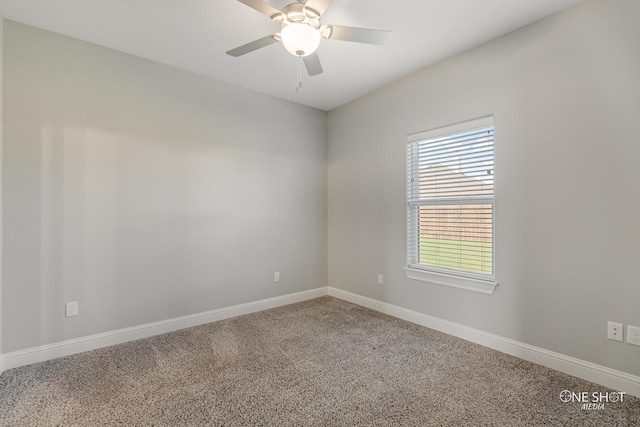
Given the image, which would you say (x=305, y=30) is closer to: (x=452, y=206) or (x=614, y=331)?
(x=452, y=206)

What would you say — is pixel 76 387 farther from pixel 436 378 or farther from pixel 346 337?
pixel 436 378

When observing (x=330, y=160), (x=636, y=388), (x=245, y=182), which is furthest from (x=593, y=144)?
(x=245, y=182)

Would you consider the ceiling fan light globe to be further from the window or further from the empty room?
the window

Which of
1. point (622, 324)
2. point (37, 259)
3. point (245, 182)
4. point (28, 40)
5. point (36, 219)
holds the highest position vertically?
point (28, 40)

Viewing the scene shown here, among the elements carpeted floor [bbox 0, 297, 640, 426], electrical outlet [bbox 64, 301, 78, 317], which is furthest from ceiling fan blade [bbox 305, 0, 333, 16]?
electrical outlet [bbox 64, 301, 78, 317]

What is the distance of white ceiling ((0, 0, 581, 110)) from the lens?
2.08 metres

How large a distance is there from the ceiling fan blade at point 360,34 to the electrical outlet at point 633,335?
2.36 m

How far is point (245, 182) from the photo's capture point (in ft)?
11.4

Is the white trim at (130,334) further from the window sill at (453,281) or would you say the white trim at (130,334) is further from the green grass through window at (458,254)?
the green grass through window at (458,254)

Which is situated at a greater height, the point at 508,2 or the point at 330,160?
the point at 508,2

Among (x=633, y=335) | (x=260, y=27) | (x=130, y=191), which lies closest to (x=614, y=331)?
(x=633, y=335)

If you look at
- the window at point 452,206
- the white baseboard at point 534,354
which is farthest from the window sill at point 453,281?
the white baseboard at point 534,354

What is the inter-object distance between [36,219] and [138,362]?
136 cm

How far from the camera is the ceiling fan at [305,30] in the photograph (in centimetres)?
173
